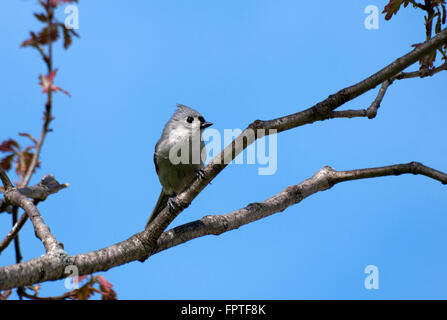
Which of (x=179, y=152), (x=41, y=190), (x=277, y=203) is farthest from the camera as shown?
(x=179, y=152)

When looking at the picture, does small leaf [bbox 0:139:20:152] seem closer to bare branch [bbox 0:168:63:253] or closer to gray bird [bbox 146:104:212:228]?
bare branch [bbox 0:168:63:253]

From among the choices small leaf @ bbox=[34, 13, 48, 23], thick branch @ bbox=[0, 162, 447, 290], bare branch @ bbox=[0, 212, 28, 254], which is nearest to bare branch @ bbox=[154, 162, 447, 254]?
thick branch @ bbox=[0, 162, 447, 290]

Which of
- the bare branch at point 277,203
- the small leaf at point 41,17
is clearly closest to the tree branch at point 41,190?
the bare branch at point 277,203

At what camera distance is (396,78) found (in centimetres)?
363

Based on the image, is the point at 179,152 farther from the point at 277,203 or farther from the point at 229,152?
the point at 229,152

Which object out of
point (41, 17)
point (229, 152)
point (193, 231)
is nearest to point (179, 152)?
point (193, 231)

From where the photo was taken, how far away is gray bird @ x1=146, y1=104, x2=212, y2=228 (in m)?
4.91

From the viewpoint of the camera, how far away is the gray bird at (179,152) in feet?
16.1

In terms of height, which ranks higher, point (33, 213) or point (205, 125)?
point (205, 125)

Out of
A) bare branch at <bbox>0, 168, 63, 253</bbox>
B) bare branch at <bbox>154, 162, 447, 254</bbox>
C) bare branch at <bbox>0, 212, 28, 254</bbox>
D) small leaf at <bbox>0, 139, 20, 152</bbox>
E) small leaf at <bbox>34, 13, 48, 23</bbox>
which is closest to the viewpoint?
small leaf at <bbox>34, 13, 48, 23</bbox>

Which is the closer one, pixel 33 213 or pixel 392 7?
pixel 33 213

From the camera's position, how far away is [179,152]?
194 inches
